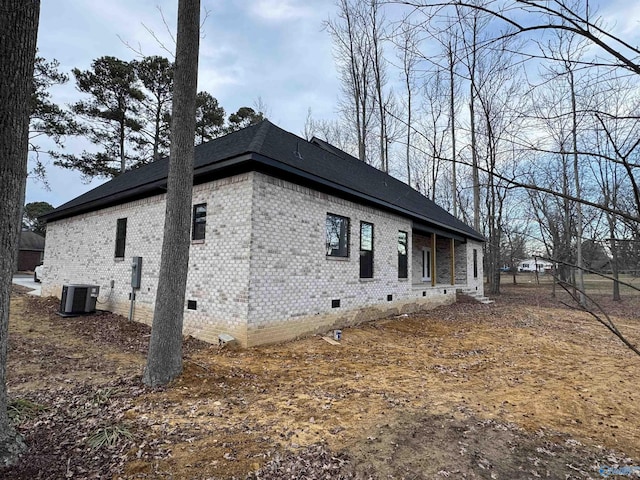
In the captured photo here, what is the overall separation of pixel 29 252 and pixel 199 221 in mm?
39470

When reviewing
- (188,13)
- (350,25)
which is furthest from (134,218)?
(350,25)

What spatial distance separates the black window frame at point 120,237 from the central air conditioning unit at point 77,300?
3.82 feet

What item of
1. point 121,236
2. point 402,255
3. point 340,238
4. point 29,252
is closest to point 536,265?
point 340,238

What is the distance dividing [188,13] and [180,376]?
5.19m

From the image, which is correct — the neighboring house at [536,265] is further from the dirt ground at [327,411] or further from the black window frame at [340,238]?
the black window frame at [340,238]

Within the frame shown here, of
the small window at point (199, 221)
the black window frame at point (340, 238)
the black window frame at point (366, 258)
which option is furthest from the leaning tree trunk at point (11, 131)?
the black window frame at point (366, 258)

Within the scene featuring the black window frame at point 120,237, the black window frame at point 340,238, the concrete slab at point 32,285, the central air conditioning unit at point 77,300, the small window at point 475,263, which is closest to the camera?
the black window frame at point 340,238

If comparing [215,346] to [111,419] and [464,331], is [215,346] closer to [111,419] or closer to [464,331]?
[111,419]

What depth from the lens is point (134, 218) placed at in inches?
403

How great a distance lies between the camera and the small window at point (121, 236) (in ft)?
35.3

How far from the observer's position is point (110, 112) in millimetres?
22016

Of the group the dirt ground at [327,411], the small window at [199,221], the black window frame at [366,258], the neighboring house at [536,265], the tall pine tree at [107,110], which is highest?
the tall pine tree at [107,110]

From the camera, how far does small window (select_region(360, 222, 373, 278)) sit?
10.4 metres

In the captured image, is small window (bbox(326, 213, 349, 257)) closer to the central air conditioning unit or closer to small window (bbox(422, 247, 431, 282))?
the central air conditioning unit
